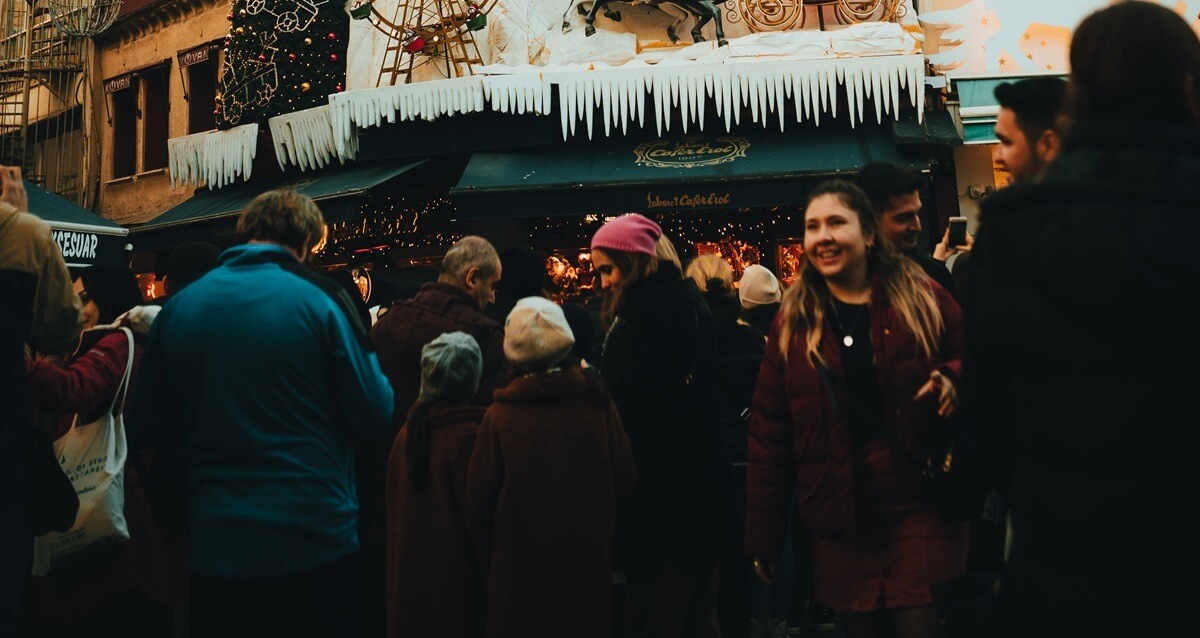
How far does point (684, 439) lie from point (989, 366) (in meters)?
2.40

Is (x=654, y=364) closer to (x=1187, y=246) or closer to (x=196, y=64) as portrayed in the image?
(x=1187, y=246)

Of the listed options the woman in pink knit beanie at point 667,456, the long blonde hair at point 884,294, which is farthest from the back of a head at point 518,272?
the long blonde hair at point 884,294

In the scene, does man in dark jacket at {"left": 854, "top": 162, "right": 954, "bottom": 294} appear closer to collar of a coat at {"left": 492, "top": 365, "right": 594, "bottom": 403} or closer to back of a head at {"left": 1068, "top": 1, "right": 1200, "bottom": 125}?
collar of a coat at {"left": 492, "top": 365, "right": 594, "bottom": 403}

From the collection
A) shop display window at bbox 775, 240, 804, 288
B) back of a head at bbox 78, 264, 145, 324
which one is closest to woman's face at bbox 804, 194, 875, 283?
back of a head at bbox 78, 264, 145, 324

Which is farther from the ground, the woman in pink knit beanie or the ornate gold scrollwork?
the ornate gold scrollwork

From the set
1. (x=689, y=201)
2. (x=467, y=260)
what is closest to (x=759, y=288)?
(x=467, y=260)

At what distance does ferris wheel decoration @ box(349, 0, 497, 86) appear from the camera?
1212 cm

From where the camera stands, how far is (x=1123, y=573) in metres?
1.75

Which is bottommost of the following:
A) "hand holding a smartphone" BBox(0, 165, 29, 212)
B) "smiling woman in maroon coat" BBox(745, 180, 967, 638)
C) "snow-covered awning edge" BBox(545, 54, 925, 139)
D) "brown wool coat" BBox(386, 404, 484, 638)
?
"brown wool coat" BBox(386, 404, 484, 638)

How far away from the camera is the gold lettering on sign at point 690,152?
433 inches

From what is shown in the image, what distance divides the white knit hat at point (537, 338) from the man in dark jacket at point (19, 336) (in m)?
1.53

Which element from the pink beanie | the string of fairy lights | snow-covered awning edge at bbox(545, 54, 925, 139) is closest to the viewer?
the pink beanie

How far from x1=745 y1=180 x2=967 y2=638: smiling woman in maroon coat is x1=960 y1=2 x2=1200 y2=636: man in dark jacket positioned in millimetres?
985

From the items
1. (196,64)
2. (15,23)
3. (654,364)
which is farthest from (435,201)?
(15,23)
